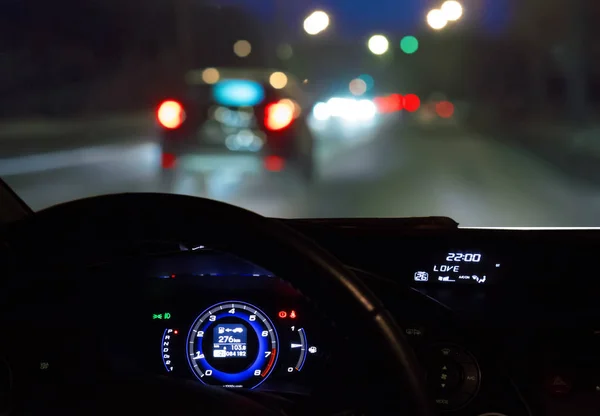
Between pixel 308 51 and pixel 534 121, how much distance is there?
18220 millimetres

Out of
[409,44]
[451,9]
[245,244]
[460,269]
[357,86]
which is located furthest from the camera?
[409,44]

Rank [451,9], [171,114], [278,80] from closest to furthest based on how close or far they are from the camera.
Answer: [451,9] → [171,114] → [278,80]

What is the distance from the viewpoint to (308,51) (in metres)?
20.2

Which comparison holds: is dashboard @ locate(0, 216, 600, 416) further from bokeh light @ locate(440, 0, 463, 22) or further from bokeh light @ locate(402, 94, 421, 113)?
bokeh light @ locate(402, 94, 421, 113)

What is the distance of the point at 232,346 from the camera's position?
10.2ft

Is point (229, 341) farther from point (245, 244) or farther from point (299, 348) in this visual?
point (245, 244)

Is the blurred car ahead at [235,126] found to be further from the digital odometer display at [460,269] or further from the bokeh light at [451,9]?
the digital odometer display at [460,269]

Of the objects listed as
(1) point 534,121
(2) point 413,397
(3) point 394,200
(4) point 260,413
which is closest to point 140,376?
(4) point 260,413

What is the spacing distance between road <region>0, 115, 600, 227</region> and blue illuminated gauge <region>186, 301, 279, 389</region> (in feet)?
1.76

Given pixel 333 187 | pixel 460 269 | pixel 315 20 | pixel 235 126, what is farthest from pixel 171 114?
pixel 460 269

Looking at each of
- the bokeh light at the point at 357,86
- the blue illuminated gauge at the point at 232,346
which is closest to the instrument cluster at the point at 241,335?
the blue illuminated gauge at the point at 232,346

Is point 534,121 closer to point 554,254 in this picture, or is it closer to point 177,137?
point 177,137

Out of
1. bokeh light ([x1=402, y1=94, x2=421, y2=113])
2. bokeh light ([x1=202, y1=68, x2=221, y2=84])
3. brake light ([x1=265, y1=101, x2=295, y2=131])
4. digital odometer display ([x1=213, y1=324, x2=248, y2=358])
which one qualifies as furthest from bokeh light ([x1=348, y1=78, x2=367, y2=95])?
digital odometer display ([x1=213, y1=324, x2=248, y2=358])

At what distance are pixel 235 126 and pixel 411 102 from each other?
36.5 meters
